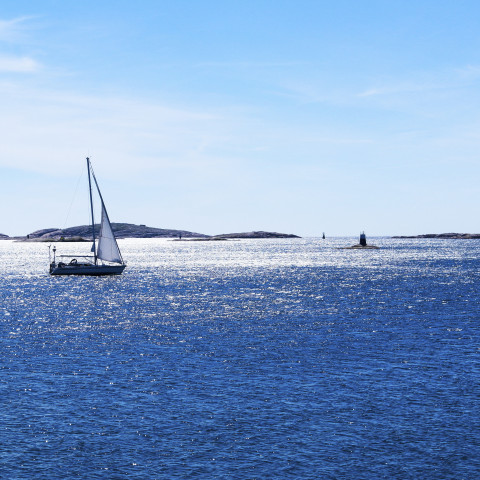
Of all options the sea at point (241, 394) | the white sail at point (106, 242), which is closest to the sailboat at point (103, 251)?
the white sail at point (106, 242)

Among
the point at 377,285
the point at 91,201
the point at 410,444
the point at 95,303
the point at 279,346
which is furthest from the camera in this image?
the point at 91,201

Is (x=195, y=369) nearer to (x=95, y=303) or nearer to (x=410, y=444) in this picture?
(x=410, y=444)

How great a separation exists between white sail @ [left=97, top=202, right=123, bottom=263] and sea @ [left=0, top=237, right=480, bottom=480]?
4064cm

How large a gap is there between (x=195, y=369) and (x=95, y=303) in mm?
44021

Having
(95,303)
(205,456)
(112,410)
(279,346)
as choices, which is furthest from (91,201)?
(205,456)

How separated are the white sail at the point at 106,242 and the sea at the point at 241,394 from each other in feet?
133

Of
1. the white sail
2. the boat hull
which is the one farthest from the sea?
the boat hull

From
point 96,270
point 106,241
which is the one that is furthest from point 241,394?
point 96,270

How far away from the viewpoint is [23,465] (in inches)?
885

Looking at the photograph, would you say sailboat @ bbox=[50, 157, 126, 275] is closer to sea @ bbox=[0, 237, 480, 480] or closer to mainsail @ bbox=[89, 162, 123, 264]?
mainsail @ bbox=[89, 162, 123, 264]

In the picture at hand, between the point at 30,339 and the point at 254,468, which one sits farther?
the point at 30,339

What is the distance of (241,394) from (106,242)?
8130 cm

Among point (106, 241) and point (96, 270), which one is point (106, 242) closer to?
point (106, 241)

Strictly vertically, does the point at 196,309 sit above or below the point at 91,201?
below
